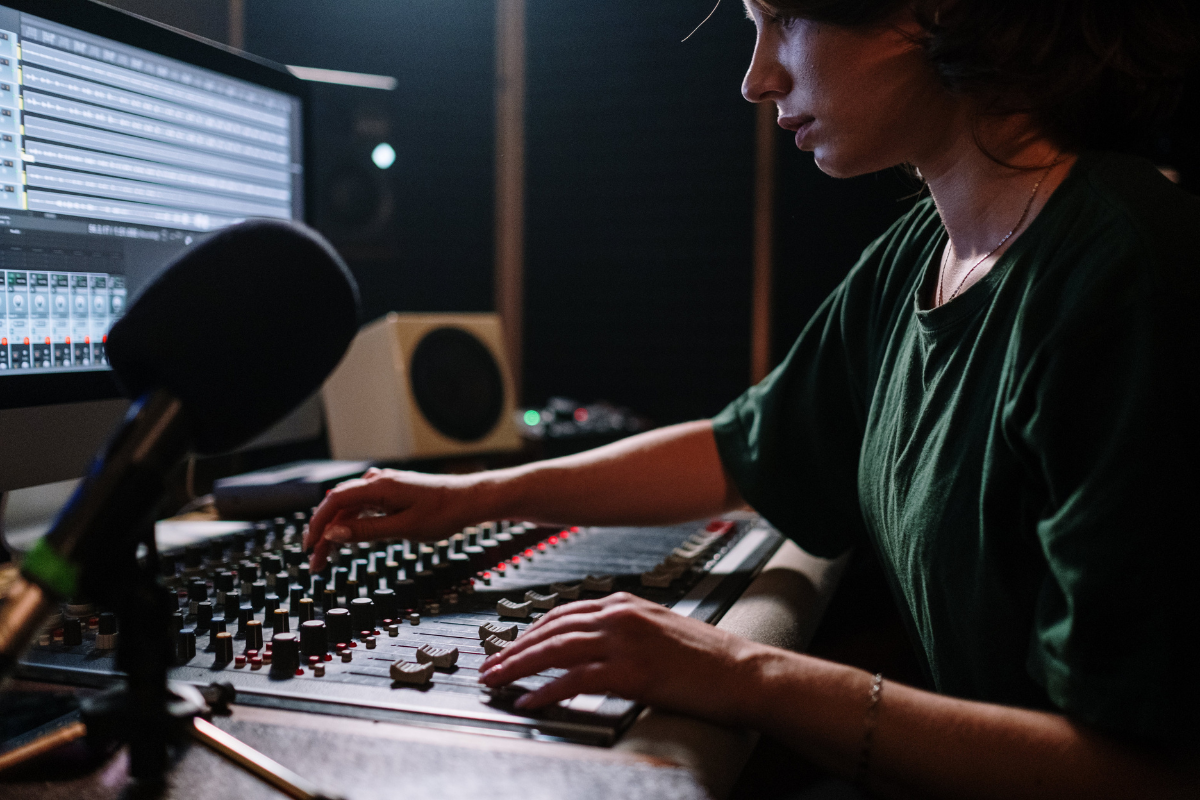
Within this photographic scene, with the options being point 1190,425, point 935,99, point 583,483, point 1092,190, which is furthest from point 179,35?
point 1190,425

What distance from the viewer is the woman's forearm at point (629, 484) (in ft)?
3.41

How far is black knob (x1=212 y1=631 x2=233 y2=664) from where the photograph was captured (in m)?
0.65

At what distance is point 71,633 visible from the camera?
68cm

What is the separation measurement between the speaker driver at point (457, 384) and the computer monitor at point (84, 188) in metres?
0.50

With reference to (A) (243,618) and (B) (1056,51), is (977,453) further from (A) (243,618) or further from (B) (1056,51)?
(A) (243,618)

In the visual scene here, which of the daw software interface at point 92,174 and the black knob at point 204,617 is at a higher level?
the daw software interface at point 92,174

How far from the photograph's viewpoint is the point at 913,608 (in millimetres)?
818

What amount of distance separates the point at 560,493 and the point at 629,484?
9cm

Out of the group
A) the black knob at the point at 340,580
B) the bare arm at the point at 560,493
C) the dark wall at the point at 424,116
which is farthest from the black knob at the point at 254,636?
the dark wall at the point at 424,116

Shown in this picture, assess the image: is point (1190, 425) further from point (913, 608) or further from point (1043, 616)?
point (913, 608)

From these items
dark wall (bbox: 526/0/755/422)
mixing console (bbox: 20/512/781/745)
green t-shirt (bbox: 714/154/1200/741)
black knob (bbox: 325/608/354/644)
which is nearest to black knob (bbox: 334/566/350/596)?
mixing console (bbox: 20/512/781/745)

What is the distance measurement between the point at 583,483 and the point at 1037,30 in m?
0.64

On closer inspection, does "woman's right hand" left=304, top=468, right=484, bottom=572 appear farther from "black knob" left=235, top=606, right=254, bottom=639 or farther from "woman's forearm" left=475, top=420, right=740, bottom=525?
"black knob" left=235, top=606, right=254, bottom=639

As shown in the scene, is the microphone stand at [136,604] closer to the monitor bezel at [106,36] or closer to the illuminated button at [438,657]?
the illuminated button at [438,657]
